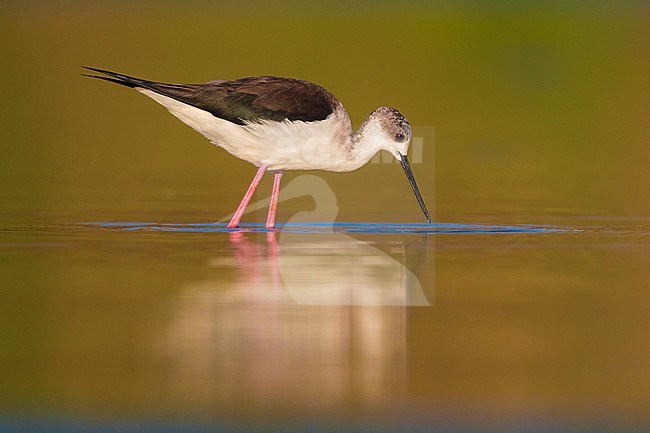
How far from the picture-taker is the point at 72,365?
19.7 ft

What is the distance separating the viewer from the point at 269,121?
35.9ft

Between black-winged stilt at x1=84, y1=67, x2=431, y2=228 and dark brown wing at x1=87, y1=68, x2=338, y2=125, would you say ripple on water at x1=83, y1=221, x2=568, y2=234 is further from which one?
dark brown wing at x1=87, y1=68, x2=338, y2=125

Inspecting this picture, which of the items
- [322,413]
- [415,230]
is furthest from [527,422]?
[415,230]

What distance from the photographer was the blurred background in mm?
5590

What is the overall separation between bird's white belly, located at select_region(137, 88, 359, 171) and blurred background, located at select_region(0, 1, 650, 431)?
0.54 m

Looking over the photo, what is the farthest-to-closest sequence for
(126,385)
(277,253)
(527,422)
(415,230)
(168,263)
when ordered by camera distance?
1. (415,230)
2. (277,253)
3. (168,263)
4. (126,385)
5. (527,422)

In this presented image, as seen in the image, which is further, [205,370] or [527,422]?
[205,370]

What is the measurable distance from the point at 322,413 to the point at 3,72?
16.4 meters

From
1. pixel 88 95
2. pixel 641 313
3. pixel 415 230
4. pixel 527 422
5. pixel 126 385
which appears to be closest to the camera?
pixel 527 422

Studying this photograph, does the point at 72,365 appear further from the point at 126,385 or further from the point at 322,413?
the point at 322,413

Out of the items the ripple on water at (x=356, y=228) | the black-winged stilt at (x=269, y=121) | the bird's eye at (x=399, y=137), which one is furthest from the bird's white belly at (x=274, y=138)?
the ripple on water at (x=356, y=228)

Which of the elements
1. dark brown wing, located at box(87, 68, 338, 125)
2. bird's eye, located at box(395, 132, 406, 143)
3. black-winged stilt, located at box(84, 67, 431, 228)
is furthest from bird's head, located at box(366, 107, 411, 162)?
dark brown wing, located at box(87, 68, 338, 125)

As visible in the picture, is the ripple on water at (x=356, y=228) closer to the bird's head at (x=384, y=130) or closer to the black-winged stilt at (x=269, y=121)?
the black-winged stilt at (x=269, y=121)

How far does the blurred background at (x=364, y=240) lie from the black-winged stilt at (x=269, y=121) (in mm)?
521
